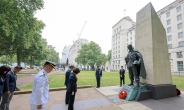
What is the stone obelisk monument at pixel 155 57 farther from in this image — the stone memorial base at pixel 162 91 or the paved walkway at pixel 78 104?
the paved walkway at pixel 78 104

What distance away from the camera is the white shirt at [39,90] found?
98.3 inches

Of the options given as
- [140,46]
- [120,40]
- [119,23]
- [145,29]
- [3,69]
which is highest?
[119,23]

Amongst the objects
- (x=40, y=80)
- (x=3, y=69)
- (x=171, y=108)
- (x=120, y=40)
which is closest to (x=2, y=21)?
(x=3, y=69)

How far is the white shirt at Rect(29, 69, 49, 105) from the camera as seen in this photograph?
2.50 meters

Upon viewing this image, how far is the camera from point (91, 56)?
5194 cm

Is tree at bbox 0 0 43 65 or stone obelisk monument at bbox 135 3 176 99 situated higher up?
tree at bbox 0 0 43 65

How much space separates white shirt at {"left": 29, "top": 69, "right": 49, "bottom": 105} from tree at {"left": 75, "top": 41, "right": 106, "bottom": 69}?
4736 cm

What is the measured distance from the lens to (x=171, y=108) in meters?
4.52

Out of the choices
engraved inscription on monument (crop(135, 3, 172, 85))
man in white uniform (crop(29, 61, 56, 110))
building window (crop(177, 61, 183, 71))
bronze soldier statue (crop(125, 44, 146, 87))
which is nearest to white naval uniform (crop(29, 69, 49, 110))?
man in white uniform (crop(29, 61, 56, 110))

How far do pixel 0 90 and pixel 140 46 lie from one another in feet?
25.8

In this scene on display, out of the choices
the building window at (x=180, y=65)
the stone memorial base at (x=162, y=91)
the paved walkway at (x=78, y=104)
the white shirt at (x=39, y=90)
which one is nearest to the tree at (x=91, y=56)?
the building window at (x=180, y=65)

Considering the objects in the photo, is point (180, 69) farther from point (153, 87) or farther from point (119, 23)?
point (119, 23)

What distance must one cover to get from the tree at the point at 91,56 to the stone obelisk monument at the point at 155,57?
43.3 m

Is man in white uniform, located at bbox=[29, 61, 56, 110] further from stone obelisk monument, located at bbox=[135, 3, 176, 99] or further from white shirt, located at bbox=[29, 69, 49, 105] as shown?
stone obelisk monument, located at bbox=[135, 3, 176, 99]
